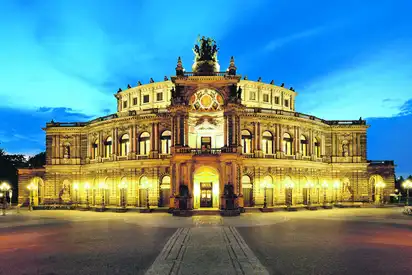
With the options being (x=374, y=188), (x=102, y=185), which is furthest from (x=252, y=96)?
(x=102, y=185)

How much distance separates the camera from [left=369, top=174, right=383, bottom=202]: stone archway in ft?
221

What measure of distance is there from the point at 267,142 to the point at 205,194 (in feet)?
41.6

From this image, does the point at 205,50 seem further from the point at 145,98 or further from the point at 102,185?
the point at 102,185

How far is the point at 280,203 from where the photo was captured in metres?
54.9

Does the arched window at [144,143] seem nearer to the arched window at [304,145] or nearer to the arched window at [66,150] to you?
the arched window at [66,150]

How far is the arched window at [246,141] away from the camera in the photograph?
54062 mm

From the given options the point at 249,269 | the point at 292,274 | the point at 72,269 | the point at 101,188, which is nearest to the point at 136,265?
the point at 72,269

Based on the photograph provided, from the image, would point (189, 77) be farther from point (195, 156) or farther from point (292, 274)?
point (292, 274)

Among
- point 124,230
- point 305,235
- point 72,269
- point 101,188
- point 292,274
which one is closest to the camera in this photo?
point 292,274

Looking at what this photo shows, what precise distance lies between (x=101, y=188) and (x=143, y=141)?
11146 mm

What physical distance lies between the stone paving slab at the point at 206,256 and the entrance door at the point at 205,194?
72.4ft

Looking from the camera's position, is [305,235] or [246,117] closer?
[305,235]

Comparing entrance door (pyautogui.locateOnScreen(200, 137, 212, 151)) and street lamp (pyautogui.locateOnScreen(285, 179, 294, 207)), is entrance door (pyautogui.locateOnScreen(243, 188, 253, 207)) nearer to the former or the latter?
street lamp (pyautogui.locateOnScreen(285, 179, 294, 207))

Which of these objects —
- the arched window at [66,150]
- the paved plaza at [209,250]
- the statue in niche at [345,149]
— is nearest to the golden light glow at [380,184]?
the statue in niche at [345,149]
